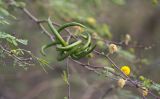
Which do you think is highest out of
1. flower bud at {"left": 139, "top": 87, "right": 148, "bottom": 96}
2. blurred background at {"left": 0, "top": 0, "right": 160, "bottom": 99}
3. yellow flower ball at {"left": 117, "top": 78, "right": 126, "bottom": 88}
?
blurred background at {"left": 0, "top": 0, "right": 160, "bottom": 99}

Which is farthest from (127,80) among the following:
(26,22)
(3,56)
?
(26,22)

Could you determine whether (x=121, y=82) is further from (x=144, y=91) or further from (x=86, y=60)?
(x=86, y=60)

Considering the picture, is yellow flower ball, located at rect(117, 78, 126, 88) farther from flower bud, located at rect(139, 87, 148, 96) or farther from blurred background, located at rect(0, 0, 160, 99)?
blurred background, located at rect(0, 0, 160, 99)

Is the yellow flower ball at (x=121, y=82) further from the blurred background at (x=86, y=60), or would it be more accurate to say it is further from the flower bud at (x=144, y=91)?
the blurred background at (x=86, y=60)

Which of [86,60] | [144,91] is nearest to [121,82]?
[144,91]

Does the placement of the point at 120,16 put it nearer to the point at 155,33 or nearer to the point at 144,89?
the point at 155,33

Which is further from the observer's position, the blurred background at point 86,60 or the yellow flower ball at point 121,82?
the blurred background at point 86,60

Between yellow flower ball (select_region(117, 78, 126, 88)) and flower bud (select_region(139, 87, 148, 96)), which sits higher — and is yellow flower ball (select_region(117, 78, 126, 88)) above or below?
above

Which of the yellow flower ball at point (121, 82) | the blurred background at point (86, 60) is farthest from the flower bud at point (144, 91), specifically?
the blurred background at point (86, 60)

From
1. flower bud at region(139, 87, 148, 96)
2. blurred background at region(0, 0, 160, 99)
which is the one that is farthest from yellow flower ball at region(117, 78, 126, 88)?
blurred background at region(0, 0, 160, 99)
